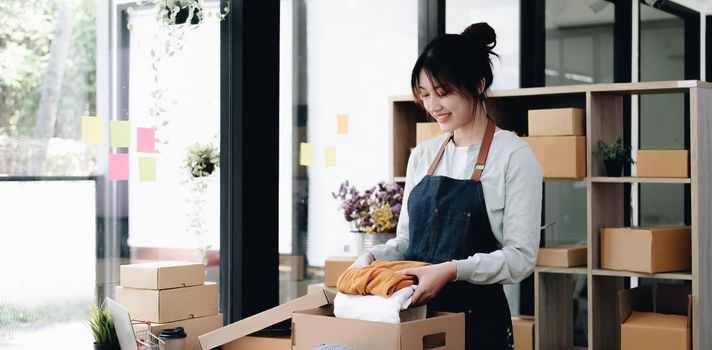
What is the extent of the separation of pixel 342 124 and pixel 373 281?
7.09 ft

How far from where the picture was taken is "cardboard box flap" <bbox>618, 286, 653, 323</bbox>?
3.99m

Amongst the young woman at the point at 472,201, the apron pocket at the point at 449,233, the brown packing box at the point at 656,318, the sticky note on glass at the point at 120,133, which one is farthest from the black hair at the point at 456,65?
the brown packing box at the point at 656,318

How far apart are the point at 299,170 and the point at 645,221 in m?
2.88

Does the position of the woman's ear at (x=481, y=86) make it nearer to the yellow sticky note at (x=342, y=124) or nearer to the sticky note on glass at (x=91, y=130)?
the sticky note on glass at (x=91, y=130)

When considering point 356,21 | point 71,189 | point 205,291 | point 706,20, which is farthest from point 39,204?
point 706,20

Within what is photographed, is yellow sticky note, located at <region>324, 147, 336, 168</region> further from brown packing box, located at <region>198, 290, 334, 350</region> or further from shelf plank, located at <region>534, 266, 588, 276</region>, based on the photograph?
brown packing box, located at <region>198, 290, 334, 350</region>

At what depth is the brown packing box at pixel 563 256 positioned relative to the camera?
4.10 m

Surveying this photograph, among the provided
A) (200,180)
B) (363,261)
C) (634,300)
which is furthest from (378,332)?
(634,300)

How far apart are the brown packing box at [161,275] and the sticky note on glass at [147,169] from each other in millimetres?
343

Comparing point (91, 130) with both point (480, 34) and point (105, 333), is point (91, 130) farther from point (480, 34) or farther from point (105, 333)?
point (480, 34)

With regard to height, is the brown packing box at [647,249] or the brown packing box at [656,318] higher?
the brown packing box at [647,249]

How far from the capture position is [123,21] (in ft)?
9.62

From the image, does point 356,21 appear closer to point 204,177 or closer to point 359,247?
point 359,247

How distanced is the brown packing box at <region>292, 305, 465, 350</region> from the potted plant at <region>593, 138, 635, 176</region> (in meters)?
2.03
